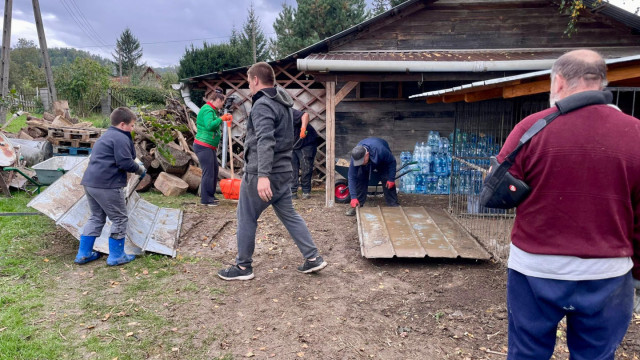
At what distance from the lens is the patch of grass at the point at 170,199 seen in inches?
272

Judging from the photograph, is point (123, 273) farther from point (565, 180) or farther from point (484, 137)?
point (484, 137)

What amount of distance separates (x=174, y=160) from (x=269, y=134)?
479 centimetres

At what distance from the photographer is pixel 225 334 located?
3.07 metres

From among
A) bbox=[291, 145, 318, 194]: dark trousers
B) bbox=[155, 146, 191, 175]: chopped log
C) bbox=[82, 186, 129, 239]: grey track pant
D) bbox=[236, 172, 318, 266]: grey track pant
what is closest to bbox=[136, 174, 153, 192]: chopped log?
bbox=[155, 146, 191, 175]: chopped log

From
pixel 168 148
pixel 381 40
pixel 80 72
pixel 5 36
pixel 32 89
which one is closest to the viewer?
pixel 168 148

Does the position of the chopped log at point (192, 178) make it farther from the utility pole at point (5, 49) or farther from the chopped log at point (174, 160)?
the utility pole at point (5, 49)

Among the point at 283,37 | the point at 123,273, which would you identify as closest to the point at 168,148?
the point at 123,273

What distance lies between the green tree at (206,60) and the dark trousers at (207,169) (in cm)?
1283

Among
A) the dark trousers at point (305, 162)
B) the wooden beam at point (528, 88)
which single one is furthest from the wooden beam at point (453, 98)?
the dark trousers at point (305, 162)

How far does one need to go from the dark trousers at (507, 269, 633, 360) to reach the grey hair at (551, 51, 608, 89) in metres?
0.80

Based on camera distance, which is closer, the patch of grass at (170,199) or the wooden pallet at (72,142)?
the patch of grass at (170,199)

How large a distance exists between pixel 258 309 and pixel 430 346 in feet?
4.55

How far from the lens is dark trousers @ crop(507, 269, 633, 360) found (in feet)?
5.55

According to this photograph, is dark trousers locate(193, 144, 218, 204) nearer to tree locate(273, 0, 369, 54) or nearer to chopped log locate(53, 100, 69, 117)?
chopped log locate(53, 100, 69, 117)
